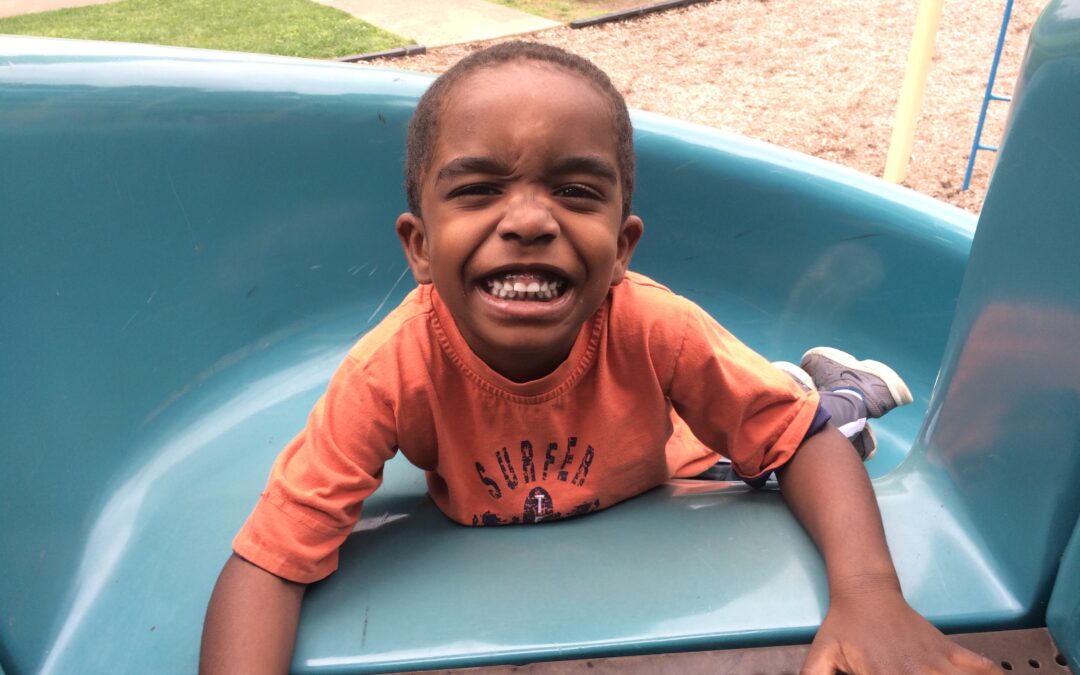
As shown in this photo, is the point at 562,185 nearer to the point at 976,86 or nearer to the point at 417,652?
the point at 417,652

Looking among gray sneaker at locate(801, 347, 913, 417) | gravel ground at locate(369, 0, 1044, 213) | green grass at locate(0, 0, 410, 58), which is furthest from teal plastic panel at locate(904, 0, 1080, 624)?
green grass at locate(0, 0, 410, 58)

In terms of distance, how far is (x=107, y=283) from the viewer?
4.03 ft

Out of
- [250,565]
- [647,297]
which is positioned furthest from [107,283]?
[647,297]

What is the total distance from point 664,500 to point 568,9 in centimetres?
379

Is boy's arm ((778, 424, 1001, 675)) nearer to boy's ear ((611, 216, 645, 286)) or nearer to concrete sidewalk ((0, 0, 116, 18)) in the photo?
boy's ear ((611, 216, 645, 286))

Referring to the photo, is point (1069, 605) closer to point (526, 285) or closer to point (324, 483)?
point (526, 285)

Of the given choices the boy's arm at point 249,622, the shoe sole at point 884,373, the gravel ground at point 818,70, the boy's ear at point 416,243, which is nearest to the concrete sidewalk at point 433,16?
the gravel ground at point 818,70

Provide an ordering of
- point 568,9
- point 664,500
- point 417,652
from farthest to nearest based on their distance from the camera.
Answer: point 568,9 → point 664,500 → point 417,652

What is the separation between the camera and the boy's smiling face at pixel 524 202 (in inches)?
29.3

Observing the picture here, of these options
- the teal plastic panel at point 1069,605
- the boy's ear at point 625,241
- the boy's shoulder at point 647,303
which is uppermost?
the boy's ear at point 625,241

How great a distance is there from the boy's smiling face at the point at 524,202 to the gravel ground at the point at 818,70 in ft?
7.15

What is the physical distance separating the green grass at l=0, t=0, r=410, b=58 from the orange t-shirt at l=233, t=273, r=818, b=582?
3032 millimetres

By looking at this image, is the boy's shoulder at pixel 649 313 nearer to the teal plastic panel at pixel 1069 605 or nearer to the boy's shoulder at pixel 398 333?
the boy's shoulder at pixel 398 333

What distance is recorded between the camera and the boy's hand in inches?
26.4
